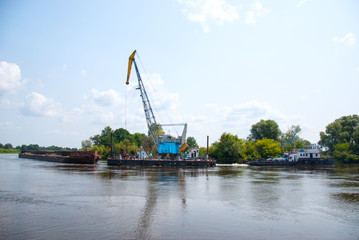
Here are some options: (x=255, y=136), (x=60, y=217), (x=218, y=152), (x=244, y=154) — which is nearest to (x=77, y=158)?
(x=218, y=152)

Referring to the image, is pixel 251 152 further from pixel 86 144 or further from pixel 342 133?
pixel 86 144

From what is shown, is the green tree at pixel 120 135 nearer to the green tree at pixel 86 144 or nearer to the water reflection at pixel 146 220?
the green tree at pixel 86 144

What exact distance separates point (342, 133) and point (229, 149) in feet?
145

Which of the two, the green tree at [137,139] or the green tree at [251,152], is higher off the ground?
the green tree at [137,139]

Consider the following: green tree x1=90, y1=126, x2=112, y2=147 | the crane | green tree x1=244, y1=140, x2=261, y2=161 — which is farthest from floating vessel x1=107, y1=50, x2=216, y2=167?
green tree x1=90, y1=126, x2=112, y2=147

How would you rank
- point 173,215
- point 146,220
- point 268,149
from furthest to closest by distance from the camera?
point 268,149 → point 173,215 → point 146,220

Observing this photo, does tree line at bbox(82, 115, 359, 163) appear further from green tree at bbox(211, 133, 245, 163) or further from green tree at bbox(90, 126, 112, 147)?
green tree at bbox(90, 126, 112, 147)

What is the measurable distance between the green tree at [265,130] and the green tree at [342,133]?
17931 mm

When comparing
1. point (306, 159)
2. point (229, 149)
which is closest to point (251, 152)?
point (229, 149)

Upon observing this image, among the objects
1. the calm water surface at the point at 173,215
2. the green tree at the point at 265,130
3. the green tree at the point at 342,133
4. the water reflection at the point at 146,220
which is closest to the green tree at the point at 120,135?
the green tree at the point at 265,130

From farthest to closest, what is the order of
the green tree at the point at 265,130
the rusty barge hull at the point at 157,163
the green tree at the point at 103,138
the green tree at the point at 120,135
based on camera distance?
the green tree at the point at 120,135
the green tree at the point at 103,138
the green tree at the point at 265,130
the rusty barge hull at the point at 157,163

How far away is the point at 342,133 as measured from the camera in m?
106

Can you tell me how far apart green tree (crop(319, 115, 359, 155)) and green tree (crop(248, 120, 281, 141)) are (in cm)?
1793

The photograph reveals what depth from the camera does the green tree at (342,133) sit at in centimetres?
10216
